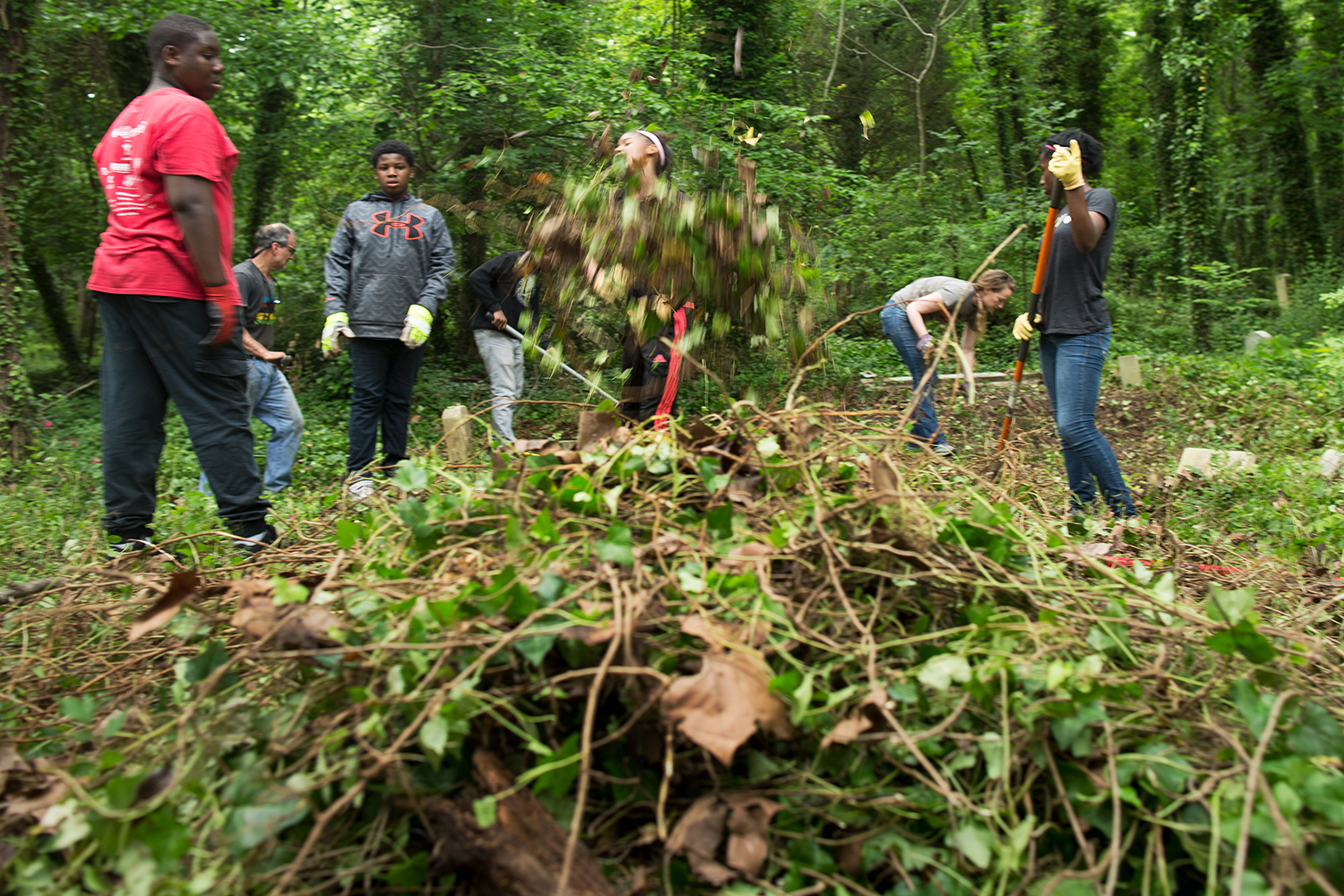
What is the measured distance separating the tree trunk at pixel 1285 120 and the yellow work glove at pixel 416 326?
14739 millimetres

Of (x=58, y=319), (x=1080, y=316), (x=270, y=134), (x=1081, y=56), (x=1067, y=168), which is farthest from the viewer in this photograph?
(x=1081, y=56)

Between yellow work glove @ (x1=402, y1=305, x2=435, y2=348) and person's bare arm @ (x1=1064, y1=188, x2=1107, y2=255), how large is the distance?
3.16m

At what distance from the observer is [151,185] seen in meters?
3.06

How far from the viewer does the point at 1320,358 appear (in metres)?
8.24

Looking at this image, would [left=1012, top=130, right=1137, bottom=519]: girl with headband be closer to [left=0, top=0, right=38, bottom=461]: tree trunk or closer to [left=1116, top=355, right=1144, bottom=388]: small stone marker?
[left=1116, top=355, right=1144, bottom=388]: small stone marker

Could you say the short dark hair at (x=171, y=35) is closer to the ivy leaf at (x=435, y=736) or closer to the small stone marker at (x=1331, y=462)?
the ivy leaf at (x=435, y=736)

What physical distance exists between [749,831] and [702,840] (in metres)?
0.08

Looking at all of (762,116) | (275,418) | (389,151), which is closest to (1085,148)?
(389,151)

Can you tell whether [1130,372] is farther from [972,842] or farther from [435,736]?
[435,736]

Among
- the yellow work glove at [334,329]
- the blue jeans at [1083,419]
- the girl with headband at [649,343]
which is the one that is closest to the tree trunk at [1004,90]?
the blue jeans at [1083,419]

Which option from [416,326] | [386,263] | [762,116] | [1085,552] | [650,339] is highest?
[762,116]

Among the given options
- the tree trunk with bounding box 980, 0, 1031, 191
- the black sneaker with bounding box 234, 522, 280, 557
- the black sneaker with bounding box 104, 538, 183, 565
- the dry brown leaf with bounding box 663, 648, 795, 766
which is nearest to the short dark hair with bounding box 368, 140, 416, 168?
the black sneaker with bounding box 234, 522, 280, 557

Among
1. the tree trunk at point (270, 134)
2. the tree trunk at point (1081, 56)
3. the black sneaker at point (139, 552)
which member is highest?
the tree trunk at point (1081, 56)

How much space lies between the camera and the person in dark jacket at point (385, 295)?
4570 mm
